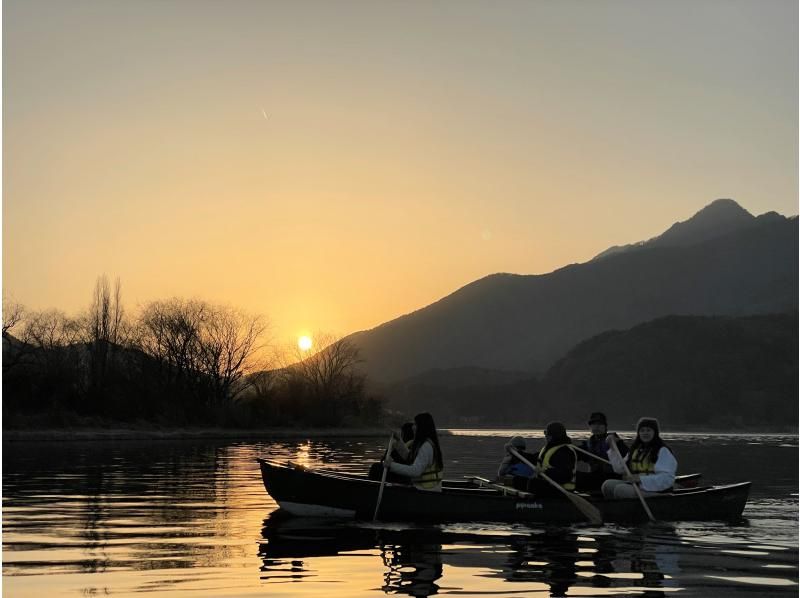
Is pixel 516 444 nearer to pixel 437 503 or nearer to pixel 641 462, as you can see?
pixel 641 462

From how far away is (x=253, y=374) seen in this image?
99188mm

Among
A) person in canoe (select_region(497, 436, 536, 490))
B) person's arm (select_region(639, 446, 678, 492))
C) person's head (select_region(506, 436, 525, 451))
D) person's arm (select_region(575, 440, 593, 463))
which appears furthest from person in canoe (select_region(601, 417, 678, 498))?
person's head (select_region(506, 436, 525, 451))

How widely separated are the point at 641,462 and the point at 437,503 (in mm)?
4457

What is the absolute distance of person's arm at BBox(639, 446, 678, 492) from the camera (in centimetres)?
2152

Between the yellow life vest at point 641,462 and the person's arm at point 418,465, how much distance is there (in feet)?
14.1

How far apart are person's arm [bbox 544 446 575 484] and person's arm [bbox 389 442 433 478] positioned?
2.37 meters

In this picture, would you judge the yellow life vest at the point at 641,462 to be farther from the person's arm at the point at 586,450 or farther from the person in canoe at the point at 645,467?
the person's arm at the point at 586,450

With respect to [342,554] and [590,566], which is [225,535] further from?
[590,566]

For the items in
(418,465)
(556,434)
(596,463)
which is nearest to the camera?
(418,465)

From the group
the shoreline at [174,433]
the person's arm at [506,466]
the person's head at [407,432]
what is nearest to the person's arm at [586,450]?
the person's arm at [506,466]

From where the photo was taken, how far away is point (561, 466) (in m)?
21.1

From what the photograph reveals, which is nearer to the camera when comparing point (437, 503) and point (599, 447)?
point (437, 503)

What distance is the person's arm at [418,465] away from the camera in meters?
20.9

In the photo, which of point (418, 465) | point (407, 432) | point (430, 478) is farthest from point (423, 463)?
point (407, 432)
